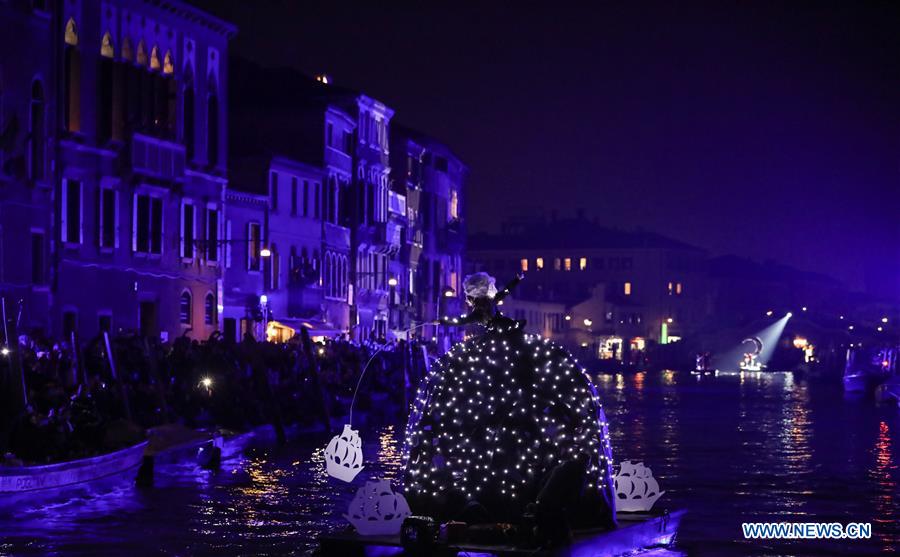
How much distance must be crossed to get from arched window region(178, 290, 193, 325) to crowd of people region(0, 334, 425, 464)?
9.52ft

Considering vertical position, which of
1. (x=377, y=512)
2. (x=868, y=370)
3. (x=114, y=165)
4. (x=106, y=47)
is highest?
(x=106, y=47)

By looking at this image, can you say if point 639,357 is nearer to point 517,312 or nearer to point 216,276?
point 517,312

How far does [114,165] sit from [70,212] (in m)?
2.30

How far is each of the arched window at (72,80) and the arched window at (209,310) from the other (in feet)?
30.6

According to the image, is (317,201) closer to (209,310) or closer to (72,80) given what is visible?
(209,310)

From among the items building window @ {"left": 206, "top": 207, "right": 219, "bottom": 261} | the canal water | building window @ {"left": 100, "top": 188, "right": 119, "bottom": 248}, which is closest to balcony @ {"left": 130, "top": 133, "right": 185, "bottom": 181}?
building window @ {"left": 100, "top": 188, "right": 119, "bottom": 248}

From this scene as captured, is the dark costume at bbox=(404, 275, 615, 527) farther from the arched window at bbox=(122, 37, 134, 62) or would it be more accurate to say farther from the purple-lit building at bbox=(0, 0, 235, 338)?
the arched window at bbox=(122, 37, 134, 62)

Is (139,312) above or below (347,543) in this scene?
above

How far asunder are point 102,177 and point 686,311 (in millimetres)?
103889

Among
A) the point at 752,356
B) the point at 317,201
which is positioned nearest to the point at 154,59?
the point at 317,201

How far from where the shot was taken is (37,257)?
1474 inches

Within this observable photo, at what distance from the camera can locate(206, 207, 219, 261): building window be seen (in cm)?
4809

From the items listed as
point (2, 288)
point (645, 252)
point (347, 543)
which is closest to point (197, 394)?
point (2, 288)

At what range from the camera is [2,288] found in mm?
34938
